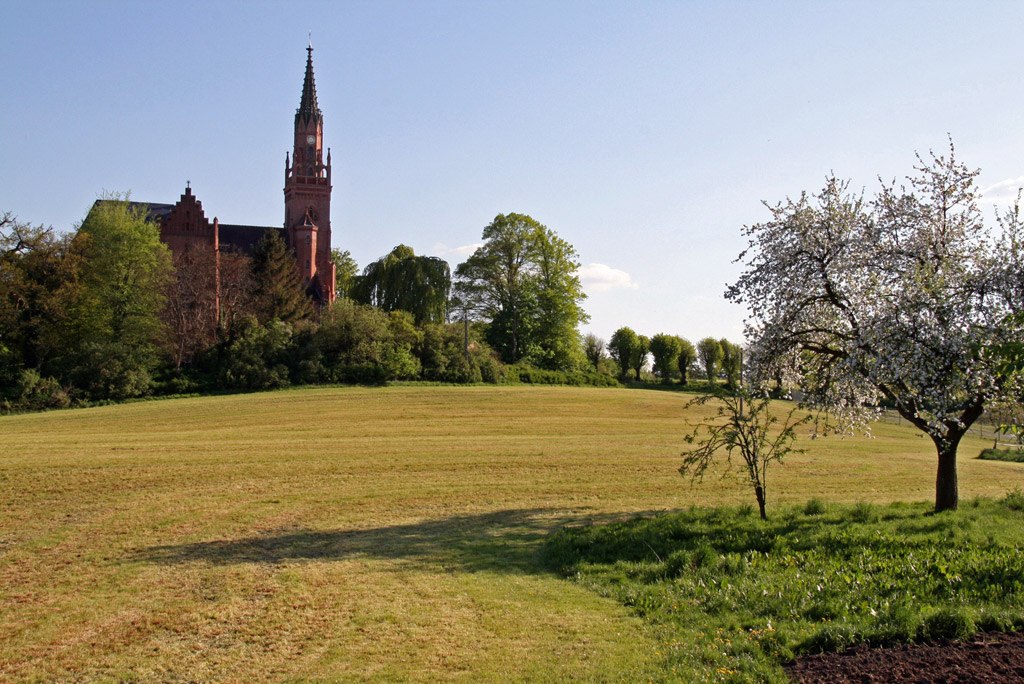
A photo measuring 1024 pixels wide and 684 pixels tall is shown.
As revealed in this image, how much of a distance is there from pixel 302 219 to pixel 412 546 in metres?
67.3

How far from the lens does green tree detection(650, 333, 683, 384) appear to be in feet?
282

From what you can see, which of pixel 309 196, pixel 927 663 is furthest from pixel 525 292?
pixel 927 663

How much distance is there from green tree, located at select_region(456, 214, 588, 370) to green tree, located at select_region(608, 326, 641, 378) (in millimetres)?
17208

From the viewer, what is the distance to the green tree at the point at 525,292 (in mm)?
67312

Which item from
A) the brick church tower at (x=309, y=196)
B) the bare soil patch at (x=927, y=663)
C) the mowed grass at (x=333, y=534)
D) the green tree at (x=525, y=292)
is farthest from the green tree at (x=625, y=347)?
the bare soil patch at (x=927, y=663)

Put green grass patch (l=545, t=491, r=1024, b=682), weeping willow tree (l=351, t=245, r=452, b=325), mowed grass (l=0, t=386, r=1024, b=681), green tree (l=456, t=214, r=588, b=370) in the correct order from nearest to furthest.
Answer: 1. green grass patch (l=545, t=491, r=1024, b=682)
2. mowed grass (l=0, t=386, r=1024, b=681)
3. green tree (l=456, t=214, r=588, b=370)
4. weeping willow tree (l=351, t=245, r=452, b=325)

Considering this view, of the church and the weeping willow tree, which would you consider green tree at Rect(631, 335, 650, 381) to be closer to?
the weeping willow tree

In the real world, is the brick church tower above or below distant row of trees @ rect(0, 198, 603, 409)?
above

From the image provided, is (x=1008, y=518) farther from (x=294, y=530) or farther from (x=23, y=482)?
(x=23, y=482)

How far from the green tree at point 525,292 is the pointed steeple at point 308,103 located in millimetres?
25112

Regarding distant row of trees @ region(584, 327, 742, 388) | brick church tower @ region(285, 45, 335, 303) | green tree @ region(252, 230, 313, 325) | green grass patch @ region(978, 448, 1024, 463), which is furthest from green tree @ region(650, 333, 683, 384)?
green grass patch @ region(978, 448, 1024, 463)

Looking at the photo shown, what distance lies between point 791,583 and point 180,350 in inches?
1954

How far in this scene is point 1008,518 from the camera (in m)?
15.2

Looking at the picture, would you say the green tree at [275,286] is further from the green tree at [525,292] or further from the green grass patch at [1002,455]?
the green grass patch at [1002,455]
